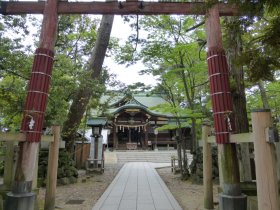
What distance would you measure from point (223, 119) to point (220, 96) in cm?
40

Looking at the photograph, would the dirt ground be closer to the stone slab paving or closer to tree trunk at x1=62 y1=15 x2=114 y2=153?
the stone slab paving

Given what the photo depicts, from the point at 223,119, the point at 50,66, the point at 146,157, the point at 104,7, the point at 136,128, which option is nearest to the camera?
the point at 223,119

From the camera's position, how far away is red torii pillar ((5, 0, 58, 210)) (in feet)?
14.0

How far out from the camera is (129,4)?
16.5 ft

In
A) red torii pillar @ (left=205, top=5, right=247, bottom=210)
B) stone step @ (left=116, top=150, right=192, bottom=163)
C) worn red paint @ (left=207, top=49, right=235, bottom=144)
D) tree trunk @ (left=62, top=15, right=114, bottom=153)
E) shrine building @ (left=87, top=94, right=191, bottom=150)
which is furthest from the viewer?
shrine building @ (left=87, top=94, right=191, bottom=150)

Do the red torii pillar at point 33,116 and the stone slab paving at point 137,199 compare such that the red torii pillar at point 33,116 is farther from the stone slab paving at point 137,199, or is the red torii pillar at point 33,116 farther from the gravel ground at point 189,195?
the gravel ground at point 189,195

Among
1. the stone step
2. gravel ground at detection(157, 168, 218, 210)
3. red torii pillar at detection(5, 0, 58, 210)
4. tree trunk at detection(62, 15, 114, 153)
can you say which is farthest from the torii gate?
the stone step

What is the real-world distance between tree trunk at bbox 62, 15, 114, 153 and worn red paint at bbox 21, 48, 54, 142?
4.32 meters

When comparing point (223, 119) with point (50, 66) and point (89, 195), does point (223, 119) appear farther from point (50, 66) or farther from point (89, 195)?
point (89, 195)

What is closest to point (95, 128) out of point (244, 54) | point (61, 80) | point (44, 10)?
point (61, 80)

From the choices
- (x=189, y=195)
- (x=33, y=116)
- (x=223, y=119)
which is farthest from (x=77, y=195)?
(x=223, y=119)

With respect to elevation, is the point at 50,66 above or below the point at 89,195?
above

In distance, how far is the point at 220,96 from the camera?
4.50m

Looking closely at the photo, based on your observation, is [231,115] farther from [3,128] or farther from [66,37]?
[3,128]
